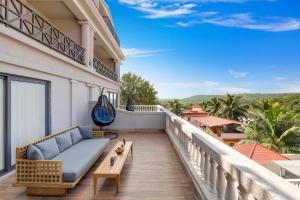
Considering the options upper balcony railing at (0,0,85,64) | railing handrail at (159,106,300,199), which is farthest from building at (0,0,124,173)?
railing handrail at (159,106,300,199)

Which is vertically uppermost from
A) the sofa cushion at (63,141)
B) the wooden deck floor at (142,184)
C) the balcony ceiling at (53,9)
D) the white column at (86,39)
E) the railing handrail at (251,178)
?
the balcony ceiling at (53,9)

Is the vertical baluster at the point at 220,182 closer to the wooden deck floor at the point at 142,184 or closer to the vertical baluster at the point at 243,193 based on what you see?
the vertical baluster at the point at 243,193

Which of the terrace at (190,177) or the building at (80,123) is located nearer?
the terrace at (190,177)

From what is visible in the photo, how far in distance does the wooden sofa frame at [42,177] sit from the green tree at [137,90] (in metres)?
35.0

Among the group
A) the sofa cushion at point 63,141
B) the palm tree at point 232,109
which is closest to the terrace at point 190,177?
the sofa cushion at point 63,141

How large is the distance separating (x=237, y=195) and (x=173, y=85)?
93434mm

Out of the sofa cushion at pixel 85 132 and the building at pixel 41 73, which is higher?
the building at pixel 41 73

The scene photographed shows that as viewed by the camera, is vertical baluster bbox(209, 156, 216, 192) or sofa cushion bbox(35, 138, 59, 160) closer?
vertical baluster bbox(209, 156, 216, 192)

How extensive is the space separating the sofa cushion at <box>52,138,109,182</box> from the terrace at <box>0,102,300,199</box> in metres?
0.32

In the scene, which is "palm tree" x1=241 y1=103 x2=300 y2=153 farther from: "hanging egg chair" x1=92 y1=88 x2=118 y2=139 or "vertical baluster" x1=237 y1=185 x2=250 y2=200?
"vertical baluster" x1=237 y1=185 x2=250 y2=200

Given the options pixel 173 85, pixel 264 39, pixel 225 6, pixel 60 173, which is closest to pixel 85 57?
pixel 60 173

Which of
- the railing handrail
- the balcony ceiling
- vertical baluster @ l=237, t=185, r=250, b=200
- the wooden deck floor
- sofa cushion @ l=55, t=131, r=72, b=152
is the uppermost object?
the balcony ceiling

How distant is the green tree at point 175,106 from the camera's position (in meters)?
54.0

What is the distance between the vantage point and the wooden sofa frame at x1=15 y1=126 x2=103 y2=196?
14.4 feet
